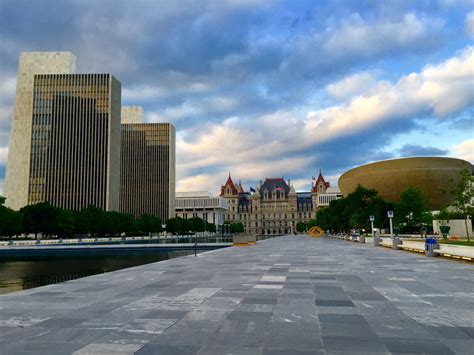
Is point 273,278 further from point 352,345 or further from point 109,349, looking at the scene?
point 109,349

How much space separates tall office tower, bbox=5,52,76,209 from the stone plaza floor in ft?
465

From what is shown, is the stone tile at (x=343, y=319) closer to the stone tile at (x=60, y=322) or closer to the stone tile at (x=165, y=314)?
the stone tile at (x=165, y=314)

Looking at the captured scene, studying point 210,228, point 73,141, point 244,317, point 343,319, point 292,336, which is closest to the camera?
point 292,336

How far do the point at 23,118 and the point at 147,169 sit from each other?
6446 cm

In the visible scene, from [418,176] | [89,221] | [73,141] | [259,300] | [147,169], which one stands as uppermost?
[73,141]

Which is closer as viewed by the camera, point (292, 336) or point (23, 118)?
point (292, 336)

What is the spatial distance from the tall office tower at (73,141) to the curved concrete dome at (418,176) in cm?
9617

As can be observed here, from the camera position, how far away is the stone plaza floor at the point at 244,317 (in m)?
6.66

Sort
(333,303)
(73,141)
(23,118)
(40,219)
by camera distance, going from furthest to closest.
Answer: (73,141), (23,118), (40,219), (333,303)

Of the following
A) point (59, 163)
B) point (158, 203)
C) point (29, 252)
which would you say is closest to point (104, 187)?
point (59, 163)

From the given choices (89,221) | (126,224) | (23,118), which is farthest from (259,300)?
(23,118)

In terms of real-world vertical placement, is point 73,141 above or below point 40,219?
above

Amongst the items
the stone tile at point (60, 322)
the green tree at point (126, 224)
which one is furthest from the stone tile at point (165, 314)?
the green tree at point (126, 224)

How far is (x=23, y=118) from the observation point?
463 ft
